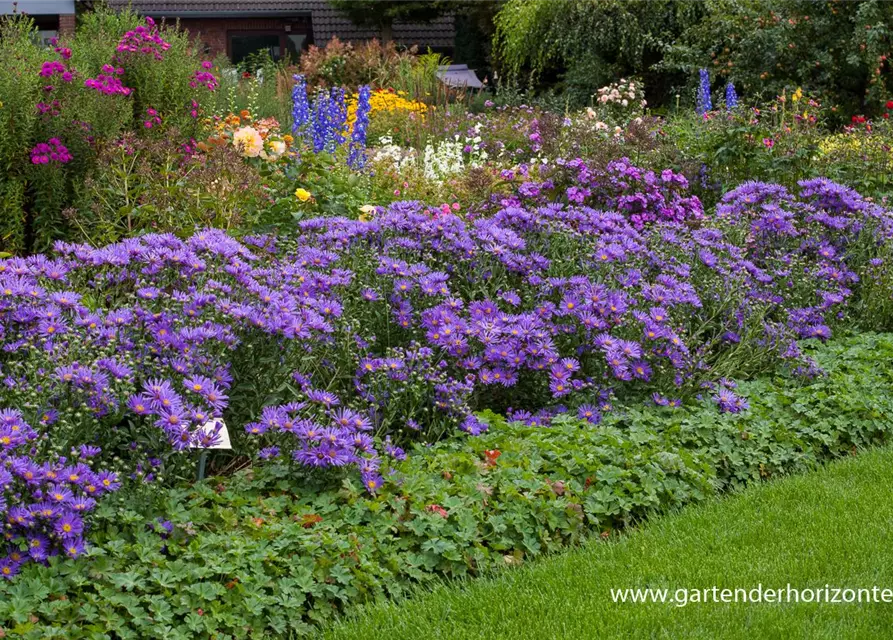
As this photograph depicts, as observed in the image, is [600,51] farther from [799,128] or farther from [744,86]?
[799,128]

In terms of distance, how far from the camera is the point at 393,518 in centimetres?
333

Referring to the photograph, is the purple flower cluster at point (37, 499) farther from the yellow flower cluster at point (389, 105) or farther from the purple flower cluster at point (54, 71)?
the yellow flower cluster at point (389, 105)

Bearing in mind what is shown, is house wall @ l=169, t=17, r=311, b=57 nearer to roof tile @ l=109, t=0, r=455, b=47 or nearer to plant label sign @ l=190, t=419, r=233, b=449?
roof tile @ l=109, t=0, r=455, b=47

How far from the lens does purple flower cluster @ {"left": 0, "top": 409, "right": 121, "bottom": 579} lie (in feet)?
9.16

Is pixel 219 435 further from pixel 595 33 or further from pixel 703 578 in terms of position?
pixel 595 33

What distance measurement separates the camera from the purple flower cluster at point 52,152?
19.7 ft

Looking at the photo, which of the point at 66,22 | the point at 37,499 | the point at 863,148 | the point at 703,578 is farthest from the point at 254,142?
the point at 66,22

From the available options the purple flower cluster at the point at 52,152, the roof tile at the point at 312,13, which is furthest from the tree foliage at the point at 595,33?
the purple flower cluster at the point at 52,152

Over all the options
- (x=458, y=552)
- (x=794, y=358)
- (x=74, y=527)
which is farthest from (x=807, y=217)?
(x=74, y=527)

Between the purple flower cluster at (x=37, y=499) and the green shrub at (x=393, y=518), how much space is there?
0.20ft

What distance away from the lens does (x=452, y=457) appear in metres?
3.77

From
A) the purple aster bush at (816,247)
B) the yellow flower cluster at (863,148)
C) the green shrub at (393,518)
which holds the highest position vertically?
the yellow flower cluster at (863,148)

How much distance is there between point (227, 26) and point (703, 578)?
87.7 ft

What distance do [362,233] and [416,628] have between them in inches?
87.4
